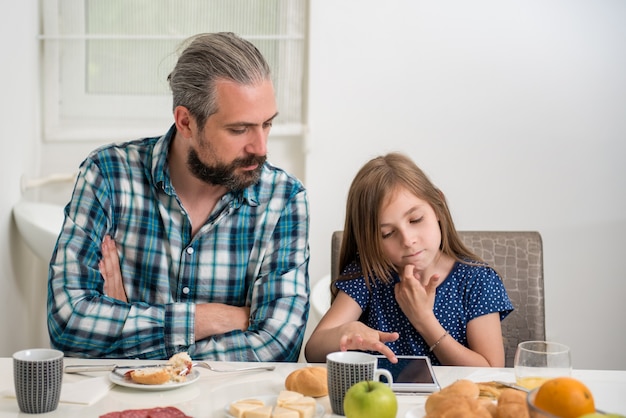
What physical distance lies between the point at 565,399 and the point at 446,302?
3.39 ft

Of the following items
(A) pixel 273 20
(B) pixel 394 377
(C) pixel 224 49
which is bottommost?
(B) pixel 394 377

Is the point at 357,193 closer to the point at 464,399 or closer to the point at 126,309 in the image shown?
the point at 126,309

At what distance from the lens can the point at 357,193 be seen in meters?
1.96

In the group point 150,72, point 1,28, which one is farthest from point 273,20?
point 1,28

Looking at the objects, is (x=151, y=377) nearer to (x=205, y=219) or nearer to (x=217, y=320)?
(x=217, y=320)

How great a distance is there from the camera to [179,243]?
1.91 meters

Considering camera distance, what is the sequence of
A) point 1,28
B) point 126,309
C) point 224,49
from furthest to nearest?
point 1,28 → point 224,49 → point 126,309

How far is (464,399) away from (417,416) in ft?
0.36

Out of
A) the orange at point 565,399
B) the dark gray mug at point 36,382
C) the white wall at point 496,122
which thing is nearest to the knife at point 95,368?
the dark gray mug at point 36,382

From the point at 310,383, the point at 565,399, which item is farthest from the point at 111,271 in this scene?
the point at 565,399

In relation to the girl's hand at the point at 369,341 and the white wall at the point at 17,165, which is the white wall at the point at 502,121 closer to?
the white wall at the point at 17,165

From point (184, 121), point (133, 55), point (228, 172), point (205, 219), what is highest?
point (133, 55)

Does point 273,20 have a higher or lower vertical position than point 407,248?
higher

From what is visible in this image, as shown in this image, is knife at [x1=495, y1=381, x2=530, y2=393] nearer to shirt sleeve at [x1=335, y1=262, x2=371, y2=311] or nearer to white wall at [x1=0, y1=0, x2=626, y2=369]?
shirt sleeve at [x1=335, y1=262, x2=371, y2=311]
